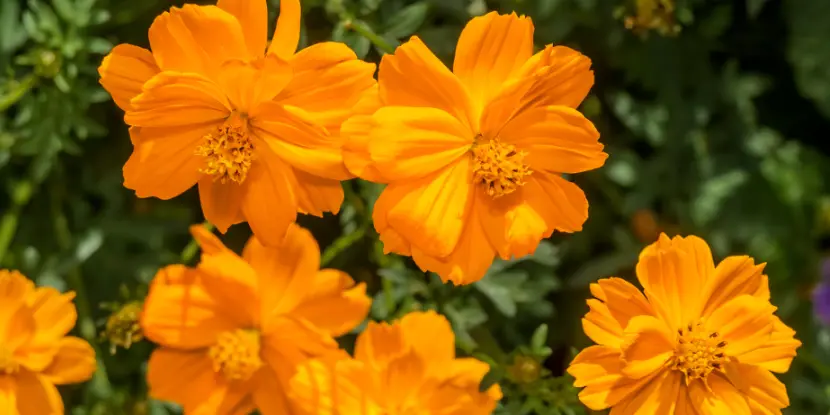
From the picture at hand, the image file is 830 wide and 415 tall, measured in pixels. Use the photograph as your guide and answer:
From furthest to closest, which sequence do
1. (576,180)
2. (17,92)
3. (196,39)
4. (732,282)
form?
(576,180) → (17,92) → (732,282) → (196,39)

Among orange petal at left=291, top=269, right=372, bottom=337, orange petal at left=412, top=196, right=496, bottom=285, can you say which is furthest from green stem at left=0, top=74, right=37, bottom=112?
orange petal at left=412, top=196, right=496, bottom=285

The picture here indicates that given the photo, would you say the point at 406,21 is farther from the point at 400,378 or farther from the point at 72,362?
the point at 72,362

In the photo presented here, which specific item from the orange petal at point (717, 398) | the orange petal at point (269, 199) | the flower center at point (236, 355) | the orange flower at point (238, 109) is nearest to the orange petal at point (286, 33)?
the orange flower at point (238, 109)

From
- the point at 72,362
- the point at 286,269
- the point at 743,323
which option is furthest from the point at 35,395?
the point at 743,323

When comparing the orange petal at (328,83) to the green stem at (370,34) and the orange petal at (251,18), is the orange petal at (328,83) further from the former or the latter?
the green stem at (370,34)

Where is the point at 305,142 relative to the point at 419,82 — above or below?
below

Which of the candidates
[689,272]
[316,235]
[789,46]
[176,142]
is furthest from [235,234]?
[789,46]
